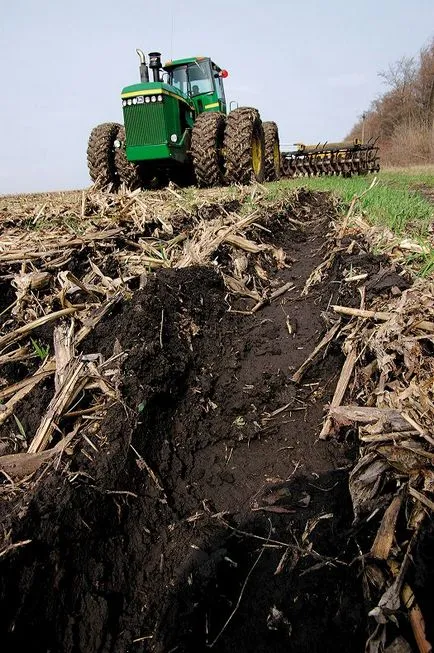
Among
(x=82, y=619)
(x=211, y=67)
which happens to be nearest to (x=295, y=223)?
(x=82, y=619)

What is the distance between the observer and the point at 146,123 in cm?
900

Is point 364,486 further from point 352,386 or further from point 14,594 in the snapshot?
point 14,594

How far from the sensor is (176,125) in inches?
373

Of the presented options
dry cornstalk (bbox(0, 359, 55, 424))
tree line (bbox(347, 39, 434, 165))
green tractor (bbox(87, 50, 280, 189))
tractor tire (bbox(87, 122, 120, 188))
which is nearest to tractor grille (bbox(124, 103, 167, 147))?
green tractor (bbox(87, 50, 280, 189))

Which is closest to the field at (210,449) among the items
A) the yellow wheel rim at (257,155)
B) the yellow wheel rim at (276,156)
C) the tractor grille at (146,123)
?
the tractor grille at (146,123)

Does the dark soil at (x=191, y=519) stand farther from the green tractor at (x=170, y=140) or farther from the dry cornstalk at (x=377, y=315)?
the green tractor at (x=170, y=140)

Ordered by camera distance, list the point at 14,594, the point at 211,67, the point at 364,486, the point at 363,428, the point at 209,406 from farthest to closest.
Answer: the point at 211,67 → the point at 209,406 → the point at 363,428 → the point at 364,486 → the point at 14,594

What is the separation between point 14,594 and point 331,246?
11.0 feet

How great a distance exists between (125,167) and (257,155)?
10.6 ft

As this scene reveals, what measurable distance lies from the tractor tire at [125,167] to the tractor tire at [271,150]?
14.9ft

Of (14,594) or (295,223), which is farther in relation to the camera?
(295,223)

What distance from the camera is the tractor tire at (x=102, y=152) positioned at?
9852 mm

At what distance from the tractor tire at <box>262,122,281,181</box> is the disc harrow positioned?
11.4 ft

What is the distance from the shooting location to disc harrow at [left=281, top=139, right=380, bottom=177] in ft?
57.6
